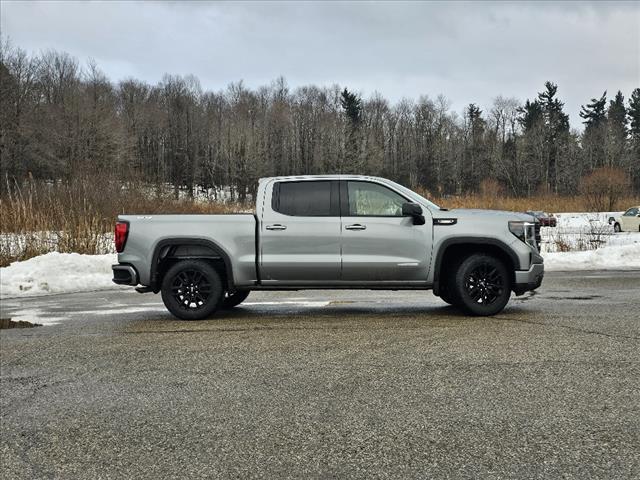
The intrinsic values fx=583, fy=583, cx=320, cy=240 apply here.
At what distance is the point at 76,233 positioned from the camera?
59.0 feet

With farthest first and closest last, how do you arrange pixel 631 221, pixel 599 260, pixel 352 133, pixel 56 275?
pixel 352 133, pixel 631 221, pixel 599 260, pixel 56 275

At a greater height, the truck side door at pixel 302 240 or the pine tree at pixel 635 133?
the pine tree at pixel 635 133

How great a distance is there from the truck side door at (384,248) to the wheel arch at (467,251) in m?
0.18

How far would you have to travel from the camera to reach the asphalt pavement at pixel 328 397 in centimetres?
349

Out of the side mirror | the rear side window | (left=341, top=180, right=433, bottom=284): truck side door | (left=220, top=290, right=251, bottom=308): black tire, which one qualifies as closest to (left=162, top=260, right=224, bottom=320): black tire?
(left=220, top=290, right=251, bottom=308): black tire

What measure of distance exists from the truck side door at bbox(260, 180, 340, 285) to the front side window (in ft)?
0.76

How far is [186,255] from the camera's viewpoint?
834 cm

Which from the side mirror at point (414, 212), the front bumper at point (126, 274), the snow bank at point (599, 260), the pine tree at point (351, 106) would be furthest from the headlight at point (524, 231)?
the pine tree at point (351, 106)

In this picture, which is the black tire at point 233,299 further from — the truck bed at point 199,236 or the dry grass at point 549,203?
the dry grass at point 549,203

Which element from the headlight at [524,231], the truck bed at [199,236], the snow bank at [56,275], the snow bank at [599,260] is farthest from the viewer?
the snow bank at [599,260]

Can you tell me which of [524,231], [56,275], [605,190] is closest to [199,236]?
[524,231]

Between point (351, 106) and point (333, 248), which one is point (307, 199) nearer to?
point (333, 248)

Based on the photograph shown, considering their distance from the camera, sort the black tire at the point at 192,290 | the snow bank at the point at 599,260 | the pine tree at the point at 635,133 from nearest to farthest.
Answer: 1. the black tire at the point at 192,290
2. the snow bank at the point at 599,260
3. the pine tree at the point at 635,133

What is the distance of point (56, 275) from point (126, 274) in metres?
6.81
